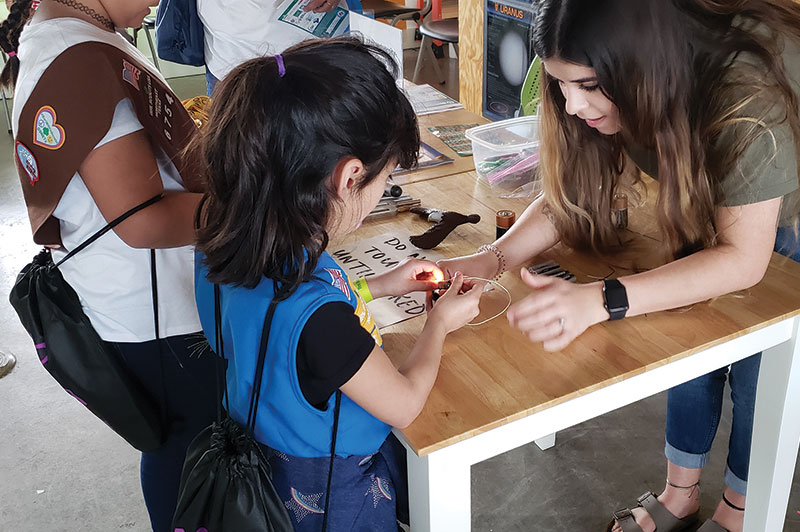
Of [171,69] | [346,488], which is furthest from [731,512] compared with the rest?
[171,69]

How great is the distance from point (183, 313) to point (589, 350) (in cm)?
70

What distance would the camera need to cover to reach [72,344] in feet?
4.32

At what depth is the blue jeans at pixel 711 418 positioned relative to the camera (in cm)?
166

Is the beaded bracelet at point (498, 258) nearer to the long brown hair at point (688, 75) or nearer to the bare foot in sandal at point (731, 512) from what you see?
the long brown hair at point (688, 75)

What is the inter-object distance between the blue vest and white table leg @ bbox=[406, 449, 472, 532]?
87 mm

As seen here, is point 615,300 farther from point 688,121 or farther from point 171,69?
point 171,69

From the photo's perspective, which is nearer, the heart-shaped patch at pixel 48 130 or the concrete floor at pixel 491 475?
the heart-shaped patch at pixel 48 130

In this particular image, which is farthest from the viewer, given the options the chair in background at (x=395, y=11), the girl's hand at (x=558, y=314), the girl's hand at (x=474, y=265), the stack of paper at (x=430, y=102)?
the chair in background at (x=395, y=11)

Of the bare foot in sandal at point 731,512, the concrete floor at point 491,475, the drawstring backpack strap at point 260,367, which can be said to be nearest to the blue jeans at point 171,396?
the drawstring backpack strap at point 260,367

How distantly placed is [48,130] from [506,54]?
2.17 metres

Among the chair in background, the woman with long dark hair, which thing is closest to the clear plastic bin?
the woman with long dark hair

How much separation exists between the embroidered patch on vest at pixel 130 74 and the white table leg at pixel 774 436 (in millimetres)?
1185

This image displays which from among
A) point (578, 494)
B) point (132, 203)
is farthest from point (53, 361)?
point (578, 494)

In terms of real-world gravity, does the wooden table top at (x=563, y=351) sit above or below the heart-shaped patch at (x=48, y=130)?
below
